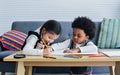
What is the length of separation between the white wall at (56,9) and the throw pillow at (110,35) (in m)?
0.57

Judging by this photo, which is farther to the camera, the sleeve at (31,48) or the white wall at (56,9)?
the white wall at (56,9)

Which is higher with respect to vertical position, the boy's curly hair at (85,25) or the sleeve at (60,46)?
the boy's curly hair at (85,25)

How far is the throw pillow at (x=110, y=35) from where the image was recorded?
2.63 m

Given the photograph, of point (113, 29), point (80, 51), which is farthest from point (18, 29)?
point (80, 51)

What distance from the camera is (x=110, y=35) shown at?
104 inches

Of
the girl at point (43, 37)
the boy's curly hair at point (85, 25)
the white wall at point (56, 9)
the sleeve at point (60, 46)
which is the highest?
the white wall at point (56, 9)

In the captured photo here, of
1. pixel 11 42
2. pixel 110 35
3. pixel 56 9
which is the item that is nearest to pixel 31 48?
pixel 11 42

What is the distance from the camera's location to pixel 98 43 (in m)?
2.66

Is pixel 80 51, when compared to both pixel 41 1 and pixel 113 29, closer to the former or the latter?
pixel 113 29

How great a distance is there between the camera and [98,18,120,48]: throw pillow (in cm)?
263

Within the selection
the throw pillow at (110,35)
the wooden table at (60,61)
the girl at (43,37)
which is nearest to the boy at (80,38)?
the girl at (43,37)

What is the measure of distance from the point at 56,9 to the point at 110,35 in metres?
0.97

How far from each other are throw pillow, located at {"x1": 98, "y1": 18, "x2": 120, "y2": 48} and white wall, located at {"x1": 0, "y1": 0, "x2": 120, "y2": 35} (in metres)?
0.57

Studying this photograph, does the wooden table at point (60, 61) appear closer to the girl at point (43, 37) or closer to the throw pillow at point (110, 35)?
the girl at point (43, 37)
